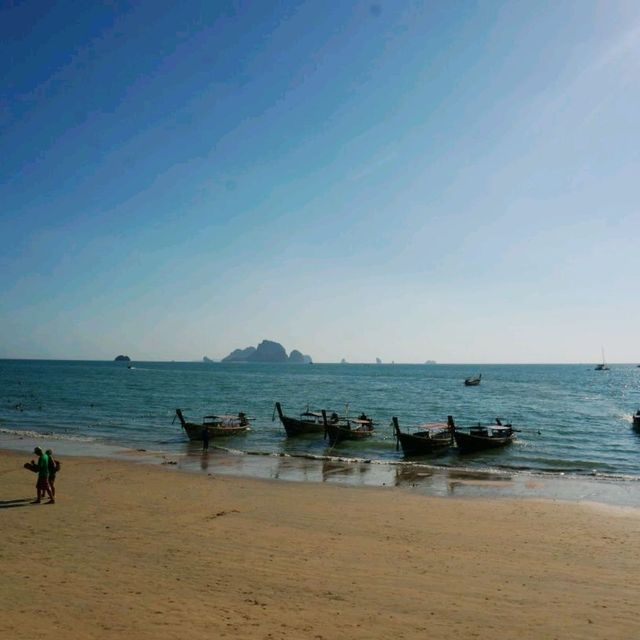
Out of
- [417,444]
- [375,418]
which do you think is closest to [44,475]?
[417,444]

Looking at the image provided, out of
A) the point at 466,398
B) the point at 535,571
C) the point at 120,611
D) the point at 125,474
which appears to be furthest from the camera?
the point at 466,398

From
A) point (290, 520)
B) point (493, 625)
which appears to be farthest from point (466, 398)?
point (493, 625)

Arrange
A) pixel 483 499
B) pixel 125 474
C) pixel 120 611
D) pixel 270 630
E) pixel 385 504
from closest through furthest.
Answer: pixel 270 630 → pixel 120 611 → pixel 385 504 → pixel 483 499 → pixel 125 474

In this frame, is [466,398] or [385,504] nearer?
[385,504]

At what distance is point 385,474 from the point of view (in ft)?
84.2

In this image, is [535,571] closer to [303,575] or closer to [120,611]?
[303,575]

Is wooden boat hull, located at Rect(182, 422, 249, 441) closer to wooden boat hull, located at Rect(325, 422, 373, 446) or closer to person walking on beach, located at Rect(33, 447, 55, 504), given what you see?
wooden boat hull, located at Rect(325, 422, 373, 446)

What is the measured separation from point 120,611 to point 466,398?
248 feet

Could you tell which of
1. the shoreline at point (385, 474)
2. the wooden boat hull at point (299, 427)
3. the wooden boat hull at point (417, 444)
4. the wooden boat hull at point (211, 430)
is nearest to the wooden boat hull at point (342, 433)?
the wooden boat hull at point (299, 427)

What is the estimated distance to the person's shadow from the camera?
53.5 feet

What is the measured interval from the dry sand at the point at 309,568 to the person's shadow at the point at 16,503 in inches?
3.8

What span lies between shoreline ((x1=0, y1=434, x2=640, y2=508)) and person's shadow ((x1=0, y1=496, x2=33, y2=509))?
341 inches

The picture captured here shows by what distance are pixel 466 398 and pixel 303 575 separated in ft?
238

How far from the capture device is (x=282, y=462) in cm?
2905
